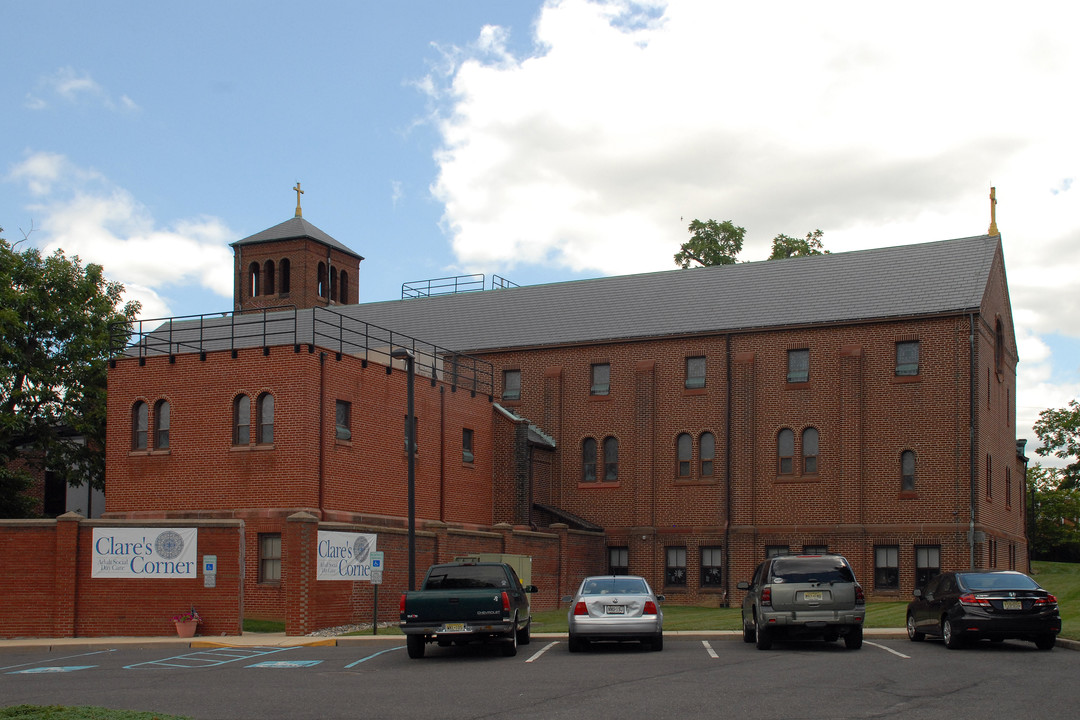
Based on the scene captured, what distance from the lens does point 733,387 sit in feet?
142

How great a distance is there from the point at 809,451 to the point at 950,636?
69.2 ft

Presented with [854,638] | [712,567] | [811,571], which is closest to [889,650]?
[854,638]

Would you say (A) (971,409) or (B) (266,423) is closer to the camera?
(B) (266,423)

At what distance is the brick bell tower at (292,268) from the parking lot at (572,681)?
40.5 meters

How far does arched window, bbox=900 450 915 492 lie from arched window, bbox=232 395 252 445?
70.6ft

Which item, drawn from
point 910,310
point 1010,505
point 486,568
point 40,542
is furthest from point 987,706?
point 1010,505

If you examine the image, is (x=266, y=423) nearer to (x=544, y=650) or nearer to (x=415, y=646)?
(x=415, y=646)

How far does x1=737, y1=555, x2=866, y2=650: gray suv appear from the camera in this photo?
21.2 meters

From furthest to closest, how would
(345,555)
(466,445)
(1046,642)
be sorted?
(466,445) → (345,555) → (1046,642)

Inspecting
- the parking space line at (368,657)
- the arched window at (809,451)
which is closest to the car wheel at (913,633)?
the parking space line at (368,657)

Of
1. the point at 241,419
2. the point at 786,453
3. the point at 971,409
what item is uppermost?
the point at 971,409

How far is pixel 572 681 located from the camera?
54.8 feet

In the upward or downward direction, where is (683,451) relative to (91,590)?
upward

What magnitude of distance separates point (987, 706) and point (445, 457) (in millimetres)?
27119
